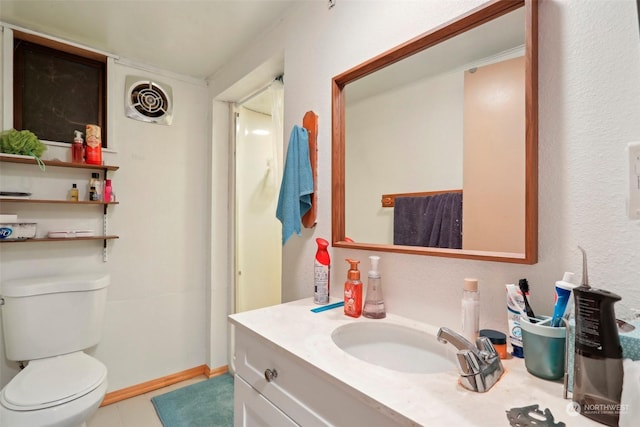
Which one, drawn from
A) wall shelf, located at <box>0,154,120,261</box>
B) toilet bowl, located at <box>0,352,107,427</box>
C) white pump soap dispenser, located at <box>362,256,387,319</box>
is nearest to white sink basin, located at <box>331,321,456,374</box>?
white pump soap dispenser, located at <box>362,256,387,319</box>

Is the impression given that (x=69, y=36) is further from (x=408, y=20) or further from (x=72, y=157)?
(x=408, y=20)

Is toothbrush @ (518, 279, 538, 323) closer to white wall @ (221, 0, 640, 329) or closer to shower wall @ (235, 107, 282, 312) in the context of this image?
white wall @ (221, 0, 640, 329)

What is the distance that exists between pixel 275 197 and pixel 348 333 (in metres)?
1.57

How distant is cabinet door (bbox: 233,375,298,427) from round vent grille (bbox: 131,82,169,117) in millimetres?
1855

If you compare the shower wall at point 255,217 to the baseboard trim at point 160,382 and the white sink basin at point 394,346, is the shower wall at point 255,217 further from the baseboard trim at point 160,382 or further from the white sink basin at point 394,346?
the white sink basin at point 394,346

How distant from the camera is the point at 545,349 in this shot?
621mm

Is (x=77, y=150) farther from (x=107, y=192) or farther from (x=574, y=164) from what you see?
(x=574, y=164)

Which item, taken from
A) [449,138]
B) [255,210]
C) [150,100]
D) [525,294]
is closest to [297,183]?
[449,138]

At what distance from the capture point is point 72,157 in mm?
1782

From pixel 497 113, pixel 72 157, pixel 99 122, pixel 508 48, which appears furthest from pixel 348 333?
pixel 99 122

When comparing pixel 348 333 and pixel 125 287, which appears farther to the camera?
pixel 125 287

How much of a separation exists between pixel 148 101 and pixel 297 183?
143 cm

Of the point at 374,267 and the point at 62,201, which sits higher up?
the point at 62,201

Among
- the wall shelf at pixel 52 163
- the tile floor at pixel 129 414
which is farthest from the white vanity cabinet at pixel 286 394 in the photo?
the wall shelf at pixel 52 163
